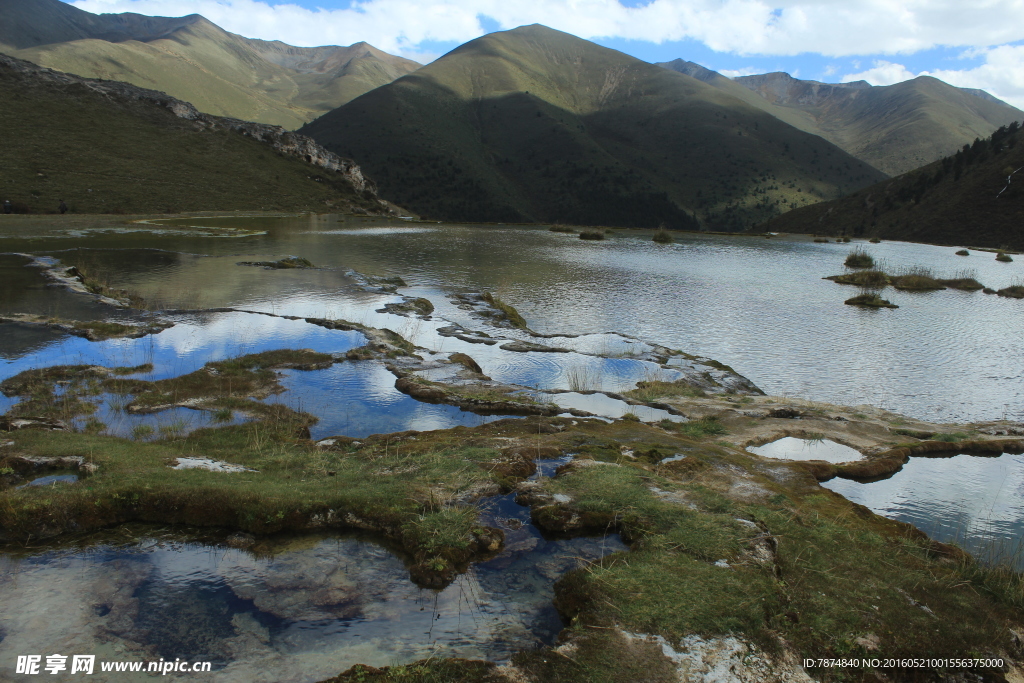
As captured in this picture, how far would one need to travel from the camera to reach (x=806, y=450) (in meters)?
9.38

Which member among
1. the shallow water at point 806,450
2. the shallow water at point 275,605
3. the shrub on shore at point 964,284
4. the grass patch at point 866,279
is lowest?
the shallow water at point 275,605

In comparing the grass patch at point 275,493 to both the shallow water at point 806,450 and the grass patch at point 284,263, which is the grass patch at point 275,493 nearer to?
the shallow water at point 806,450

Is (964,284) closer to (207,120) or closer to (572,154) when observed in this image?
(207,120)

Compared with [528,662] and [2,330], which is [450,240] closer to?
[2,330]

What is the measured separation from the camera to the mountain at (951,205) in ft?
207

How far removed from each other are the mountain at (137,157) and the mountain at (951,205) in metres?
72.6

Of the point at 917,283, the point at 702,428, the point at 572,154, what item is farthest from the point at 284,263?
the point at 572,154

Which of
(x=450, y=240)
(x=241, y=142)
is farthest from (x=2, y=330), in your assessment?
(x=241, y=142)

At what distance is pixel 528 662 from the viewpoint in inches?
159

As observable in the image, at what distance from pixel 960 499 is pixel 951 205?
80.2 meters

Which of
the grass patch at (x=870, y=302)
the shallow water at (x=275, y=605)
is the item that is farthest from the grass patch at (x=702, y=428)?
the grass patch at (x=870, y=302)

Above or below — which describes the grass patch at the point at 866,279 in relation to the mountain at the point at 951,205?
below

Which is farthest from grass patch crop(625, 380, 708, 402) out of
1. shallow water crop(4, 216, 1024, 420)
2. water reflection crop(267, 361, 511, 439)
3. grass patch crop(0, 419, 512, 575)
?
grass patch crop(0, 419, 512, 575)

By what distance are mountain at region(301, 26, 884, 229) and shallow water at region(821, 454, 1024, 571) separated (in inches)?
4651
